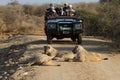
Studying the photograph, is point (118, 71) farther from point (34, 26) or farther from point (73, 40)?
point (34, 26)

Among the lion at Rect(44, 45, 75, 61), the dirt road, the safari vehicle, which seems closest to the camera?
the dirt road

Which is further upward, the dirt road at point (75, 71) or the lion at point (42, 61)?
the lion at point (42, 61)

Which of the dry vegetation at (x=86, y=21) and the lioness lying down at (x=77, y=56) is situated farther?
the dry vegetation at (x=86, y=21)

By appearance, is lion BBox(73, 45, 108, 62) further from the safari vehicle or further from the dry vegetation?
the safari vehicle

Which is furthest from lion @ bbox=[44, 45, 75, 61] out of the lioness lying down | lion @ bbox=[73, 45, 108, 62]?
lion @ bbox=[73, 45, 108, 62]

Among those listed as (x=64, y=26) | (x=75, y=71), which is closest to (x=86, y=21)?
(x=64, y=26)

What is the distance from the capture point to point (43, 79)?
47.6ft

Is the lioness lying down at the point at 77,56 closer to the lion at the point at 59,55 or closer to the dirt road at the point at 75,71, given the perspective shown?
the lion at the point at 59,55

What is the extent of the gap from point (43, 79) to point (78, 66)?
258 cm

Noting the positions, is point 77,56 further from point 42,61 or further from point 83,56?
point 42,61

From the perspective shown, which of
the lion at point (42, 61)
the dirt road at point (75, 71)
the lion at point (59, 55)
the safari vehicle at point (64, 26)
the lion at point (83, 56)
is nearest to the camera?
the dirt road at point (75, 71)

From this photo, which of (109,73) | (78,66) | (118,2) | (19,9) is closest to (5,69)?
(78,66)

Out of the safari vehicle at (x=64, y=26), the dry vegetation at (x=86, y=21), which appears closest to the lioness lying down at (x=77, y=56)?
the dry vegetation at (x=86, y=21)

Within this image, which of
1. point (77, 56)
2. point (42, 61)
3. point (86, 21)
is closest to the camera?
point (42, 61)
